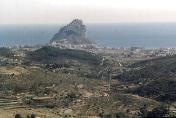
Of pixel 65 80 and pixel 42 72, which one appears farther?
pixel 42 72

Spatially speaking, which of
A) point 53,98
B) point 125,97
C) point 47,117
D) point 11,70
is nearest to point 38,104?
point 53,98

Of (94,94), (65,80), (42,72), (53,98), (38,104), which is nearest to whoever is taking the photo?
(38,104)

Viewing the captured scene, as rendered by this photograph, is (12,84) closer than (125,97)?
No

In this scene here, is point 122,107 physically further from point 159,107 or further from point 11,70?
point 11,70

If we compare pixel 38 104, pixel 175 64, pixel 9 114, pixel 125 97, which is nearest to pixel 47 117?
pixel 9 114

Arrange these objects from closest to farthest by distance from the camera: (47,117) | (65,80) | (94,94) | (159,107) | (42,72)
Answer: (47,117), (159,107), (94,94), (65,80), (42,72)

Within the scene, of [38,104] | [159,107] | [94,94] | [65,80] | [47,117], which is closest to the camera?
[47,117]

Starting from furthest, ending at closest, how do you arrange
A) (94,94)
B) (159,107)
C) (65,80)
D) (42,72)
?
(42,72) < (65,80) < (94,94) < (159,107)

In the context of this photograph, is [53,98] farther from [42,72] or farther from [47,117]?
[42,72]
